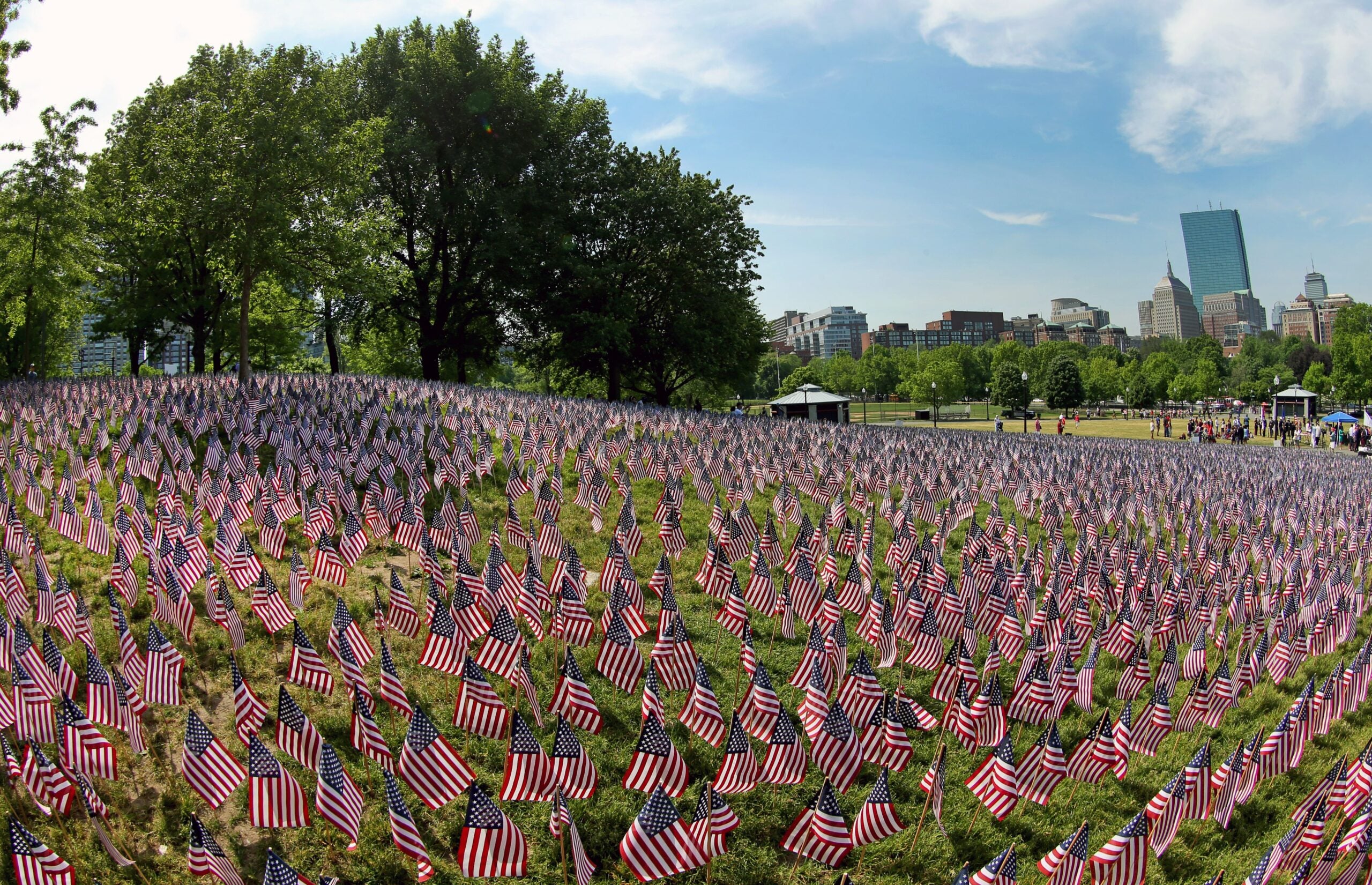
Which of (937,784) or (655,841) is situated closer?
(655,841)

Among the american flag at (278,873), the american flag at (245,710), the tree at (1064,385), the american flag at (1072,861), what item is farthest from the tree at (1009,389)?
the american flag at (278,873)

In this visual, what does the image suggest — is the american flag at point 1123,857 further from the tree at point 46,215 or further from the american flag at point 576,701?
the tree at point 46,215

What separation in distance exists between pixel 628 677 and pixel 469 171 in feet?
106

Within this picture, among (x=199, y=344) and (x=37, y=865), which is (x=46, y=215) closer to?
(x=199, y=344)

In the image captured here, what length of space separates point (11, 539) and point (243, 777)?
570 cm

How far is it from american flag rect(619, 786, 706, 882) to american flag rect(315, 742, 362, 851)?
1.84 m

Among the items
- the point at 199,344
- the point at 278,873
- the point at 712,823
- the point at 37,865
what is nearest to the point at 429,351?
the point at 199,344

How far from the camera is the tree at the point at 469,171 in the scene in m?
34.5

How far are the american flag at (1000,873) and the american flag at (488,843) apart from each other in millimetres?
2745

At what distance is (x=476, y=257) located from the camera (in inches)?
1357

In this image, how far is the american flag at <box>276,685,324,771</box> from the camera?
633 cm

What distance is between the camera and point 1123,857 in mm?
5480

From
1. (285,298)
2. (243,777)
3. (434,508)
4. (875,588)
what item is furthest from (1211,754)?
(285,298)

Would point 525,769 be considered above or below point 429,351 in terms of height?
below
